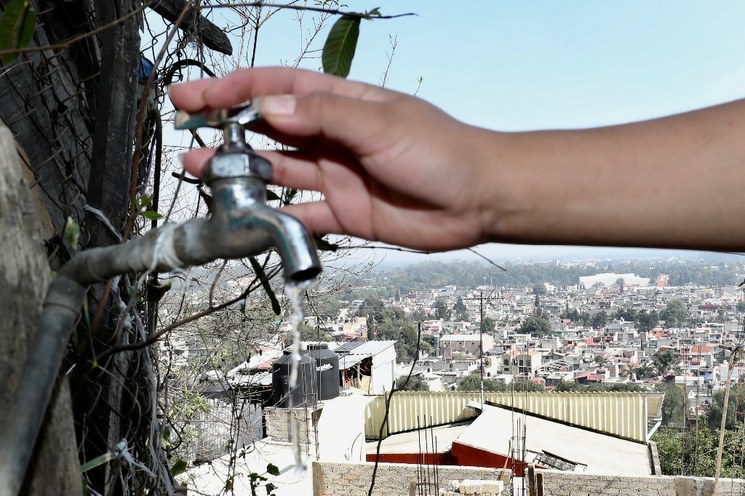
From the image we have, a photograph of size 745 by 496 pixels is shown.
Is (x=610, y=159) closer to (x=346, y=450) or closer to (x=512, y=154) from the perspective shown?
(x=512, y=154)

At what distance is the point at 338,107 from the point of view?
568 millimetres

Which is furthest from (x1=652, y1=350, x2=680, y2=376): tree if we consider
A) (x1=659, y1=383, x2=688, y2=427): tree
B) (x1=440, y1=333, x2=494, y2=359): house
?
(x1=440, y1=333, x2=494, y2=359): house

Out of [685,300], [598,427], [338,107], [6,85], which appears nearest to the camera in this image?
[338,107]

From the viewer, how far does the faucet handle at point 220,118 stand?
520 millimetres

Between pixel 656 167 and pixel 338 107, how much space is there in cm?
33

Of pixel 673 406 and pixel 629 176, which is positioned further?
pixel 673 406

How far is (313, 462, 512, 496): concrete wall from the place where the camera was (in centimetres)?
659

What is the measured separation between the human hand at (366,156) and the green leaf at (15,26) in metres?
0.28

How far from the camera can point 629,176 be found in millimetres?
659

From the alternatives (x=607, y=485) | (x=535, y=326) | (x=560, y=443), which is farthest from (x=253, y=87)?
(x=535, y=326)

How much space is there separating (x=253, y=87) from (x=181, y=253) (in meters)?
0.21

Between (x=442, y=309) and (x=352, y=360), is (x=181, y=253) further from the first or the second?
(x=442, y=309)

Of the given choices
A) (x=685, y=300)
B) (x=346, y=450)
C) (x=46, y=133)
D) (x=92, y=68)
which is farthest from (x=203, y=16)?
(x=685, y=300)

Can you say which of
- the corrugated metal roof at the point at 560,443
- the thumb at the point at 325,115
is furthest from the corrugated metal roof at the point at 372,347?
the thumb at the point at 325,115
